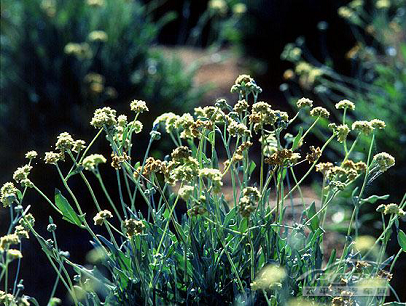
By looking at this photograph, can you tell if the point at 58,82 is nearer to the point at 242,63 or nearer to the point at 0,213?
the point at 0,213

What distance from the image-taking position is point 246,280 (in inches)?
77.5

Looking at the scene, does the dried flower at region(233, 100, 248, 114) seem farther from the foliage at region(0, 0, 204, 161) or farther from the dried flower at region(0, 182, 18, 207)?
the foliage at region(0, 0, 204, 161)

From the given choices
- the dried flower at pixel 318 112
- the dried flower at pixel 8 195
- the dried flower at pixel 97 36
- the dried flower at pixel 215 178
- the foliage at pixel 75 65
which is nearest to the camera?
the dried flower at pixel 215 178

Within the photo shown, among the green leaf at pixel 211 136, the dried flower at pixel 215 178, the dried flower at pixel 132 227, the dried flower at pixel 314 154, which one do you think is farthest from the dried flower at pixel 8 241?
the dried flower at pixel 314 154

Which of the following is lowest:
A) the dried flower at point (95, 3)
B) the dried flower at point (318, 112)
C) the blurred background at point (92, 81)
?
the blurred background at point (92, 81)

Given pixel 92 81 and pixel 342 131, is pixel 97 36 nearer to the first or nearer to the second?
pixel 92 81

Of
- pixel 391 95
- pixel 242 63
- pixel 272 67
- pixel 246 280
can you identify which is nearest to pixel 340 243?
pixel 391 95

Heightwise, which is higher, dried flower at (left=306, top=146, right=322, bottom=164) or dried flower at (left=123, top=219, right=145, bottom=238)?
dried flower at (left=306, top=146, right=322, bottom=164)

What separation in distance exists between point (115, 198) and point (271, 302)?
257 cm

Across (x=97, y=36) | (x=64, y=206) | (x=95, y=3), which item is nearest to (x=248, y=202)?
(x=64, y=206)

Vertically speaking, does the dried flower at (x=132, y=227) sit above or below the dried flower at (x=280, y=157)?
below

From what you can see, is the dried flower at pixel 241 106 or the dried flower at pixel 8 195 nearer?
the dried flower at pixel 8 195

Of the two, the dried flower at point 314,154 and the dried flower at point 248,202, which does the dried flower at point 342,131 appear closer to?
the dried flower at point 314,154

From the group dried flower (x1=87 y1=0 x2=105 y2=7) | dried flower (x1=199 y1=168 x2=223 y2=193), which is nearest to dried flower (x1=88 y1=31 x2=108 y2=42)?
dried flower (x1=87 y1=0 x2=105 y2=7)
